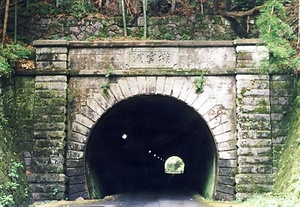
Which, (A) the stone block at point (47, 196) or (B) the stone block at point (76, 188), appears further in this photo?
(B) the stone block at point (76, 188)

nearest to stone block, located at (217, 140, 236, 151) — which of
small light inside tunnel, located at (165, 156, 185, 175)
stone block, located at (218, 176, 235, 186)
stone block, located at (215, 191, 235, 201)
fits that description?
stone block, located at (218, 176, 235, 186)

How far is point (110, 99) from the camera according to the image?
10648 millimetres

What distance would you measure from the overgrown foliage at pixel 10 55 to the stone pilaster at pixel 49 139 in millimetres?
712

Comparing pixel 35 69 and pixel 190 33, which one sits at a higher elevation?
pixel 190 33

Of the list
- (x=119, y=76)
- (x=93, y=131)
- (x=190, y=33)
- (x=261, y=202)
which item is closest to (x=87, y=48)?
(x=119, y=76)

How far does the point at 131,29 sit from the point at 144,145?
722 cm

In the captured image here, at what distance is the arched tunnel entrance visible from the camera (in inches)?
→ 453

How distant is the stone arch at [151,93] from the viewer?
411 inches

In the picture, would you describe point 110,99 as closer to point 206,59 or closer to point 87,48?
point 87,48

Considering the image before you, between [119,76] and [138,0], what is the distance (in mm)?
3066

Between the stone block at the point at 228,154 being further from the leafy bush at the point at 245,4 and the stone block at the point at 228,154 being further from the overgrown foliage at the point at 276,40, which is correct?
the leafy bush at the point at 245,4

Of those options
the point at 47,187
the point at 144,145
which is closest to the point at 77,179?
the point at 47,187

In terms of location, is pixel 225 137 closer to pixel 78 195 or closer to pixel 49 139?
pixel 78 195

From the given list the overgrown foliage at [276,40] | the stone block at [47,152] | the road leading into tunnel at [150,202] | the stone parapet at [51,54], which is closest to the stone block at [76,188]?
the road leading into tunnel at [150,202]
